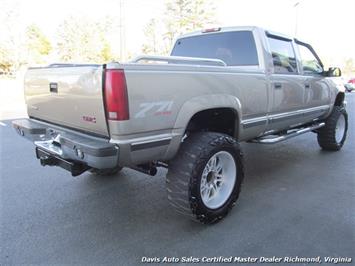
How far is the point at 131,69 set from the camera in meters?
2.38

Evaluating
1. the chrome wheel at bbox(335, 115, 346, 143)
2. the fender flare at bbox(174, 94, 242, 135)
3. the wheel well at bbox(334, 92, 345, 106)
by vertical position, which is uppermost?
the fender flare at bbox(174, 94, 242, 135)

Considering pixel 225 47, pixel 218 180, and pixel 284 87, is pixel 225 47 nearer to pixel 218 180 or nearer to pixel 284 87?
pixel 284 87

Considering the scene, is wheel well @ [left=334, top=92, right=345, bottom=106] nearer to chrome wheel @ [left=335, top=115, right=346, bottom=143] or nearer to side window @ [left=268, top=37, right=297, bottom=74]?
chrome wheel @ [left=335, top=115, right=346, bottom=143]

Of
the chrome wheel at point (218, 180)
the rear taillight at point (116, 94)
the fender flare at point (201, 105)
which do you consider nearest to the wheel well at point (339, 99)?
the fender flare at point (201, 105)

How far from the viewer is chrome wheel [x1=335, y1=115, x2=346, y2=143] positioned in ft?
19.7

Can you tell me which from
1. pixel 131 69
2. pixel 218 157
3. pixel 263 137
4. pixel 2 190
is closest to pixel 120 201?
pixel 218 157

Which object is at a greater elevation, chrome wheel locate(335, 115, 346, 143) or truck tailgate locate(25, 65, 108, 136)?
truck tailgate locate(25, 65, 108, 136)

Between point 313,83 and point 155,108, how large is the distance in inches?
135

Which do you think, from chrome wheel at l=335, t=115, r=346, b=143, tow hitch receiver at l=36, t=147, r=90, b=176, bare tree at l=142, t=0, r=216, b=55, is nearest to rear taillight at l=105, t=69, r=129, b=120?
tow hitch receiver at l=36, t=147, r=90, b=176

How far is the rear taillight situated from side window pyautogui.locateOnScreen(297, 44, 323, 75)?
3.53m

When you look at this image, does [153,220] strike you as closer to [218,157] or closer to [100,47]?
[218,157]

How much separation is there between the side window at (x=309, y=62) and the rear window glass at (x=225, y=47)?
1.32 meters

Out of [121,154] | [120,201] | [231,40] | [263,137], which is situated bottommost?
[120,201]

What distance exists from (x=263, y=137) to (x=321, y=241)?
1.76 meters
